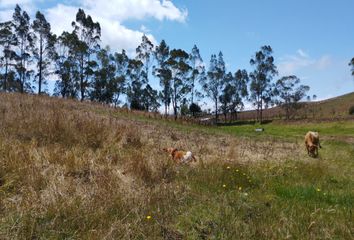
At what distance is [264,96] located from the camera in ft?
270

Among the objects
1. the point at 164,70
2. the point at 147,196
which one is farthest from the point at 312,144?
the point at 164,70

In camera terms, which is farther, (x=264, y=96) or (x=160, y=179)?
(x=264, y=96)

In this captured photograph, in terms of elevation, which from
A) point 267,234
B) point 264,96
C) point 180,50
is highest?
point 180,50

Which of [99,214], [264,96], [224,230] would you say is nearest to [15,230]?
[99,214]

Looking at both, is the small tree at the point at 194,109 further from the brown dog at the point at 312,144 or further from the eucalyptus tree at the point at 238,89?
the brown dog at the point at 312,144

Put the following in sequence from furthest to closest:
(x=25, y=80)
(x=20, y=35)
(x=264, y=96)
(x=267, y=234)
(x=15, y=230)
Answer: (x=264, y=96) < (x=25, y=80) < (x=20, y=35) < (x=267, y=234) < (x=15, y=230)

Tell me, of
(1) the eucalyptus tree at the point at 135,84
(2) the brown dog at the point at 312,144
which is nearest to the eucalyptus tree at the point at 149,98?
(1) the eucalyptus tree at the point at 135,84

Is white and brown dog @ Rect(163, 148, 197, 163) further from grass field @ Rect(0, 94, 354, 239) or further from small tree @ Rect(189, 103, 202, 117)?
small tree @ Rect(189, 103, 202, 117)

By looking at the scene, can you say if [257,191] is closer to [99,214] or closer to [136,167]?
[136,167]

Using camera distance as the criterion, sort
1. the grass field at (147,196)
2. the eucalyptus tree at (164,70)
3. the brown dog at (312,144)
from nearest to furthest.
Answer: the grass field at (147,196), the brown dog at (312,144), the eucalyptus tree at (164,70)

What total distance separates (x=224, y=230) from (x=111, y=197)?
1.33 metres

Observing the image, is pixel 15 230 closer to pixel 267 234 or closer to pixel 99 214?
pixel 99 214

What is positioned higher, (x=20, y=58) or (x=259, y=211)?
(x=20, y=58)

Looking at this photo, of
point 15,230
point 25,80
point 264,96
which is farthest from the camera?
point 264,96
